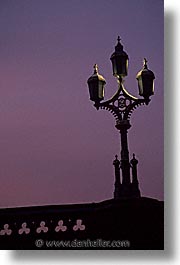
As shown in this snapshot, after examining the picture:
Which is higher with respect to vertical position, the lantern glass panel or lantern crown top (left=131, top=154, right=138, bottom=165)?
the lantern glass panel

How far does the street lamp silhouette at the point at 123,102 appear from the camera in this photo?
180cm

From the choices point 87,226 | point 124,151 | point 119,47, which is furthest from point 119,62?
point 87,226

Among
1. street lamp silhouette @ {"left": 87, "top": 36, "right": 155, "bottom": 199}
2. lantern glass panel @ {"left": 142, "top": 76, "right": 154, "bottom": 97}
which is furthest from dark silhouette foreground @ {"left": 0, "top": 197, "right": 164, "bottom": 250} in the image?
lantern glass panel @ {"left": 142, "top": 76, "right": 154, "bottom": 97}

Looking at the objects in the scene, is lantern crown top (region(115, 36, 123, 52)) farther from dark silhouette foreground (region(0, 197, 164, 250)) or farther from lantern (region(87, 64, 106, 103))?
dark silhouette foreground (region(0, 197, 164, 250))

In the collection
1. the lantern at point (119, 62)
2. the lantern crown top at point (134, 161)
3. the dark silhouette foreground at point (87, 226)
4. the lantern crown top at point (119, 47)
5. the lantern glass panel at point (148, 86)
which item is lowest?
the dark silhouette foreground at point (87, 226)

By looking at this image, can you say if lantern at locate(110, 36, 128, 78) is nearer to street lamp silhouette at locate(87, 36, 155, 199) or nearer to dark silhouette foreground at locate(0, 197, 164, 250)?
street lamp silhouette at locate(87, 36, 155, 199)

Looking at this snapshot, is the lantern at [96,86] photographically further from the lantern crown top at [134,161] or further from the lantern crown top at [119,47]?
the lantern crown top at [134,161]

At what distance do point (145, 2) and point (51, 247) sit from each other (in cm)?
71

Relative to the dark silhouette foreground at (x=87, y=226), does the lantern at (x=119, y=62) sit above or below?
above

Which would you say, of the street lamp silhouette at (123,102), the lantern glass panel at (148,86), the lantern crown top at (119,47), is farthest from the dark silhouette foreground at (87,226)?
the lantern crown top at (119,47)

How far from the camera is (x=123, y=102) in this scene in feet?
6.02

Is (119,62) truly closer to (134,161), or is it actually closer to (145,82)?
(145,82)

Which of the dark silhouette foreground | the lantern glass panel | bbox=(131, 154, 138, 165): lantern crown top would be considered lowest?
the dark silhouette foreground

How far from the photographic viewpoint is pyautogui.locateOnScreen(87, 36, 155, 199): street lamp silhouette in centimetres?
180
